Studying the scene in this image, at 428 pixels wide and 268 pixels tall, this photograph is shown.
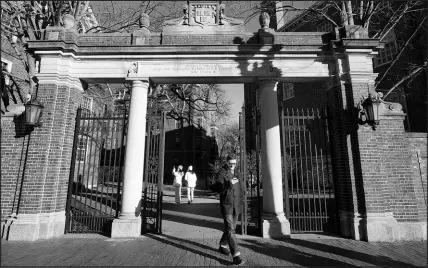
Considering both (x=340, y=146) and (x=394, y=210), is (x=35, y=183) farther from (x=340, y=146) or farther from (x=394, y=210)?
(x=394, y=210)

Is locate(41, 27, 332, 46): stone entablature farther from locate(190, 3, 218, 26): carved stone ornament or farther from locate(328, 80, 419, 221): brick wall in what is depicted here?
locate(328, 80, 419, 221): brick wall

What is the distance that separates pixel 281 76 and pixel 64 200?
7.18 m

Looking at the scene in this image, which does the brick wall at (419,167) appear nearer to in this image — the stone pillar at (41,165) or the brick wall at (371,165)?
the brick wall at (371,165)

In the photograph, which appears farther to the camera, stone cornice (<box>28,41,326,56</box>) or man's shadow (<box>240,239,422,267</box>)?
stone cornice (<box>28,41,326,56</box>)

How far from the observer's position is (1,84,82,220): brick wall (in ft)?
20.5

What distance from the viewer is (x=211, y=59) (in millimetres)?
7098

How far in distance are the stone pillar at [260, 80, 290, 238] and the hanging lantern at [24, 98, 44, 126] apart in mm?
6176

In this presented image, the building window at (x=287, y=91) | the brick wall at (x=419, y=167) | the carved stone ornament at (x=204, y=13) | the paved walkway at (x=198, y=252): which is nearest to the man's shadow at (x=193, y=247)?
the paved walkway at (x=198, y=252)

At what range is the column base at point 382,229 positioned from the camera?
18.9 ft

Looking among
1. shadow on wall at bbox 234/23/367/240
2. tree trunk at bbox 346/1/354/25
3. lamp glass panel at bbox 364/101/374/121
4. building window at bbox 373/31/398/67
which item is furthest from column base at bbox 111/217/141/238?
building window at bbox 373/31/398/67

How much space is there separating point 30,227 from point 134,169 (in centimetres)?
277

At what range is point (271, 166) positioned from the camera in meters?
6.66

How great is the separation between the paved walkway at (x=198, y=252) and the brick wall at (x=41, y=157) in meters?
1.02

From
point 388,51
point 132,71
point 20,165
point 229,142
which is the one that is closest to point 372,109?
point 132,71
